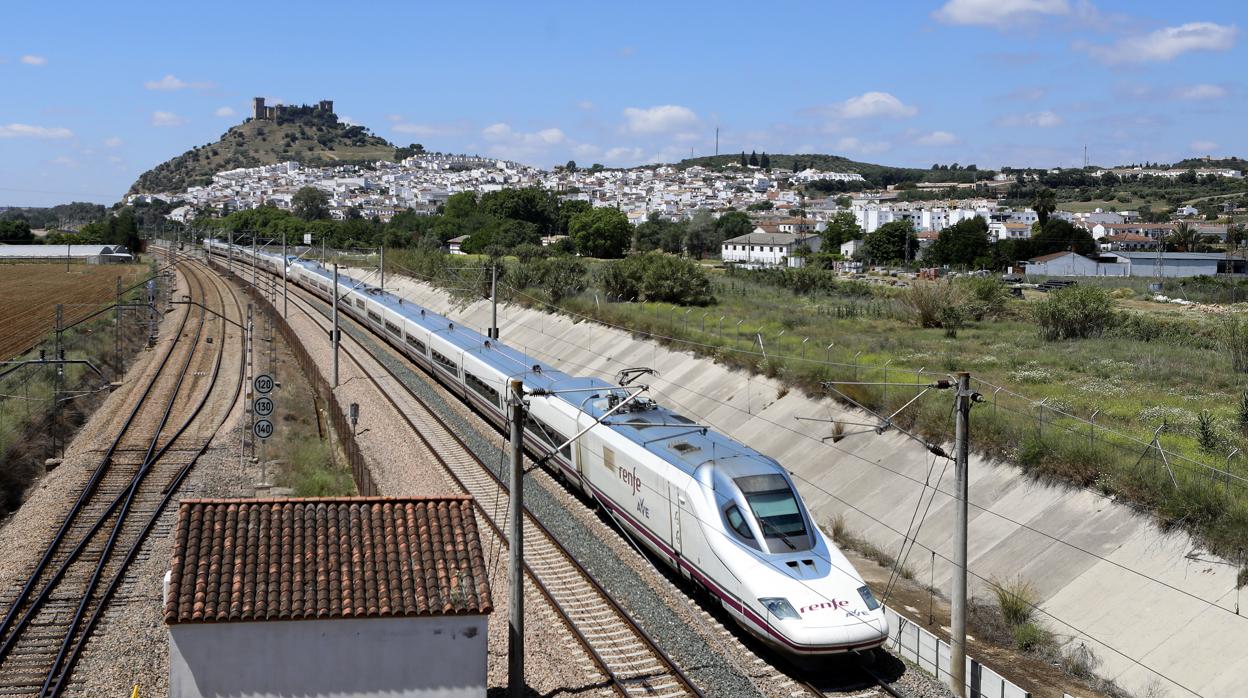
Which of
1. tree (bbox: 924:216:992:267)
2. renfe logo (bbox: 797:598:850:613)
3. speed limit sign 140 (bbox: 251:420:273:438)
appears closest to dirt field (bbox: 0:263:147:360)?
speed limit sign 140 (bbox: 251:420:273:438)

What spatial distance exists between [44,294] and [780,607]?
76147 millimetres

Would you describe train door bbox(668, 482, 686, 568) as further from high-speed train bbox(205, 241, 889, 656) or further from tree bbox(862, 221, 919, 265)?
tree bbox(862, 221, 919, 265)

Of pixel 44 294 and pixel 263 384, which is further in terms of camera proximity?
pixel 44 294

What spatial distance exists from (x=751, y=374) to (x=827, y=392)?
436 cm

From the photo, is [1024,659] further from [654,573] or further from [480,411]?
[480,411]

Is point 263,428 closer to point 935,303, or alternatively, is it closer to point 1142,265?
point 935,303

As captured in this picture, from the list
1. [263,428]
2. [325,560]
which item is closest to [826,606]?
[325,560]

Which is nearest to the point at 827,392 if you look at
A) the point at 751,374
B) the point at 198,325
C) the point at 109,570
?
the point at 751,374

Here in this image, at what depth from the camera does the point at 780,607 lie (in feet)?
49.8

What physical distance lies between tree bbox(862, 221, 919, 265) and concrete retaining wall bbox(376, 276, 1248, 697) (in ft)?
280

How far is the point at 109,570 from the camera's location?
19875 millimetres

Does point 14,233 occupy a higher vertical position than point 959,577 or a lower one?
higher

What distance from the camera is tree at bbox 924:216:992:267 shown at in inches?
3839

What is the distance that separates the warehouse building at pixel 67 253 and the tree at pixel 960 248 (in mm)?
91338
